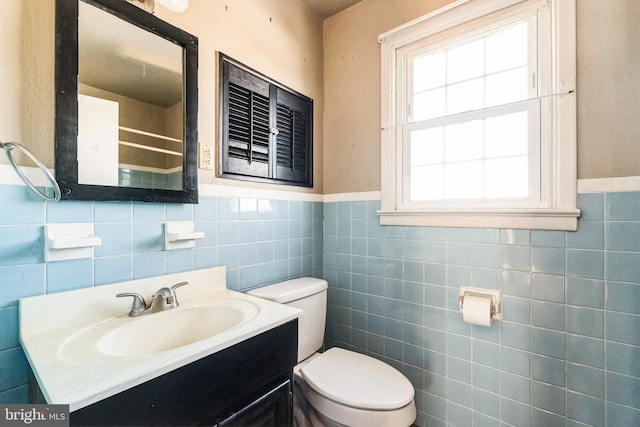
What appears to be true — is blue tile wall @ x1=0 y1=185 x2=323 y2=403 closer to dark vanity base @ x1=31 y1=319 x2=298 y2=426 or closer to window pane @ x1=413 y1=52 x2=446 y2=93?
dark vanity base @ x1=31 y1=319 x2=298 y2=426

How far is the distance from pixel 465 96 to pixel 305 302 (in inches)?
53.5

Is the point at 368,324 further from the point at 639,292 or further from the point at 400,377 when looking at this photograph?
the point at 639,292

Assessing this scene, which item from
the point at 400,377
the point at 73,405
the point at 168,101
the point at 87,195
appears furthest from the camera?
the point at 400,377

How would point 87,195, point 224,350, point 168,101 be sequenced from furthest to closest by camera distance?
point 168,101 → point 87,195 → point 224,350

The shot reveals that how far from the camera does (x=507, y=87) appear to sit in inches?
53.2

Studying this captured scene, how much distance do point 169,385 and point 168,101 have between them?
3.33 feet

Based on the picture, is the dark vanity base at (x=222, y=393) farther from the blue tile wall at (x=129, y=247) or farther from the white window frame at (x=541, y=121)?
the white window frame at (x=541, y=121)

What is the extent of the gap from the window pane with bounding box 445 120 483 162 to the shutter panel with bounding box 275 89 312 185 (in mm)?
825

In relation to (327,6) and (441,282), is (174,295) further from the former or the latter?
(327,6)

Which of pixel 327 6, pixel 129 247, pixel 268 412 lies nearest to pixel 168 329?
pixel 129 247

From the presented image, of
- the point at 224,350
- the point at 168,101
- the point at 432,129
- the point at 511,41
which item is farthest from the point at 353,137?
the point at 224,350

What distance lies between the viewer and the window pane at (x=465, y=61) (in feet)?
4.68

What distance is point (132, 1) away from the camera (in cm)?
104

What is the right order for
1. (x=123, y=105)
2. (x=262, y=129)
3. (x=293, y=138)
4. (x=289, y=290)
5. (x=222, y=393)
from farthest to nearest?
(x=293, y=138)
(x=262, y=129)
(x=289, y=290)
(x=123, y=105)
(x=222, y=393)
